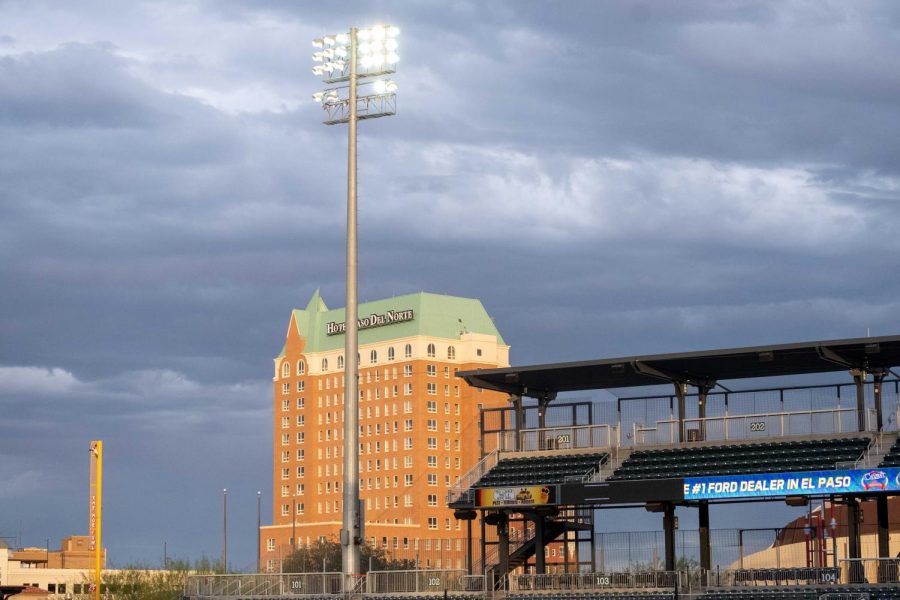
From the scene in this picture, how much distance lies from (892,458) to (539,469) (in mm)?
14930

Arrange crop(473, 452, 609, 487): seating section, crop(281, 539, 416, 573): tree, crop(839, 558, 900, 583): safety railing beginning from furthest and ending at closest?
crop(281, 539, 416, 573): tree → crop(473, 452, 609, 487): seating section → crop(839, 558, 900, 583): safety railing

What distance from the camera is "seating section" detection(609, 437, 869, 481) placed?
52534 millimetres

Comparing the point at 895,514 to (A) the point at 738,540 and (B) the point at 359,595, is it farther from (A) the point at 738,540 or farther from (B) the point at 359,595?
(B) the point at 359,595

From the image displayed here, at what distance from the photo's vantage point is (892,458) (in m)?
51.0

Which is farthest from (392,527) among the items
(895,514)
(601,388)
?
(601,388)

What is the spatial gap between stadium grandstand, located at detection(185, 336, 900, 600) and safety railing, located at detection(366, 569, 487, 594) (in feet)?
0.24

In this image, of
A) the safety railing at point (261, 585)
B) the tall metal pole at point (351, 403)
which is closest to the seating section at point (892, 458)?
the tall metal pole at point (351, 403)

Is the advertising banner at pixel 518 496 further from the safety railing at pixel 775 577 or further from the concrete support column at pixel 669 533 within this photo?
the safety railing at pixel 775 577

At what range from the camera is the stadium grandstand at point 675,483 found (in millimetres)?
50156

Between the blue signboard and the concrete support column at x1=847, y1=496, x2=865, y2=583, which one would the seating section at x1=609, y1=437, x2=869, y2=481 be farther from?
the concrete support column at x1=847, y1=496, x2=865, y2=583

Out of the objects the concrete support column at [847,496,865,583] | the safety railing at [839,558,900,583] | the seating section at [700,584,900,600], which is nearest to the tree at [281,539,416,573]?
the seating section at [700,584,900,600]

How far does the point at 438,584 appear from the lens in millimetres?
56281

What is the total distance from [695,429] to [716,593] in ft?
34.6

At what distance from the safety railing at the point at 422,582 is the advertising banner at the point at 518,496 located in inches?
120
